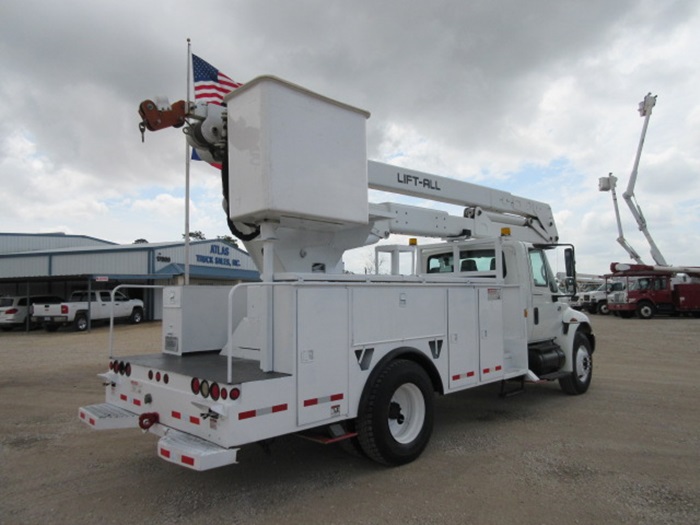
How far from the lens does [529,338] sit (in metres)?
7.61

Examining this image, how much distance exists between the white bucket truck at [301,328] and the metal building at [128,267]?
896 inches

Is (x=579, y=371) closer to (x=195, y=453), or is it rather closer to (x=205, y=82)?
(x=195, y=453)

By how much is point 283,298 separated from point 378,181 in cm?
281

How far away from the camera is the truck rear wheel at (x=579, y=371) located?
810 cm

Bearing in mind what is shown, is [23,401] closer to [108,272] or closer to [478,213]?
[478,213]

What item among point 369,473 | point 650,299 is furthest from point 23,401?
point 650,299

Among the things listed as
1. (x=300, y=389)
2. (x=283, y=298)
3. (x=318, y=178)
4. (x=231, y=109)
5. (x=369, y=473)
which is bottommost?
(x=369, y=473)

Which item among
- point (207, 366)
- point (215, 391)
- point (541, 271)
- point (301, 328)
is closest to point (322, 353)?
point (301, 328)

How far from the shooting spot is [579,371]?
27.0 feet

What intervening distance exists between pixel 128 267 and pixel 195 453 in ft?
89.6

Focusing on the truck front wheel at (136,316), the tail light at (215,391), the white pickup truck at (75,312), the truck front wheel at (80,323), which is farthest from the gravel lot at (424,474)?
the truck front wheel at (136,316)

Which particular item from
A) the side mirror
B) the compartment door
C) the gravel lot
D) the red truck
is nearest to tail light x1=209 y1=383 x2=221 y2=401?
the compartment door

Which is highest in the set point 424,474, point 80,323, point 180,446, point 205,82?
point 205,82

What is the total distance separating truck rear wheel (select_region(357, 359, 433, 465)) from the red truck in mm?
27599
